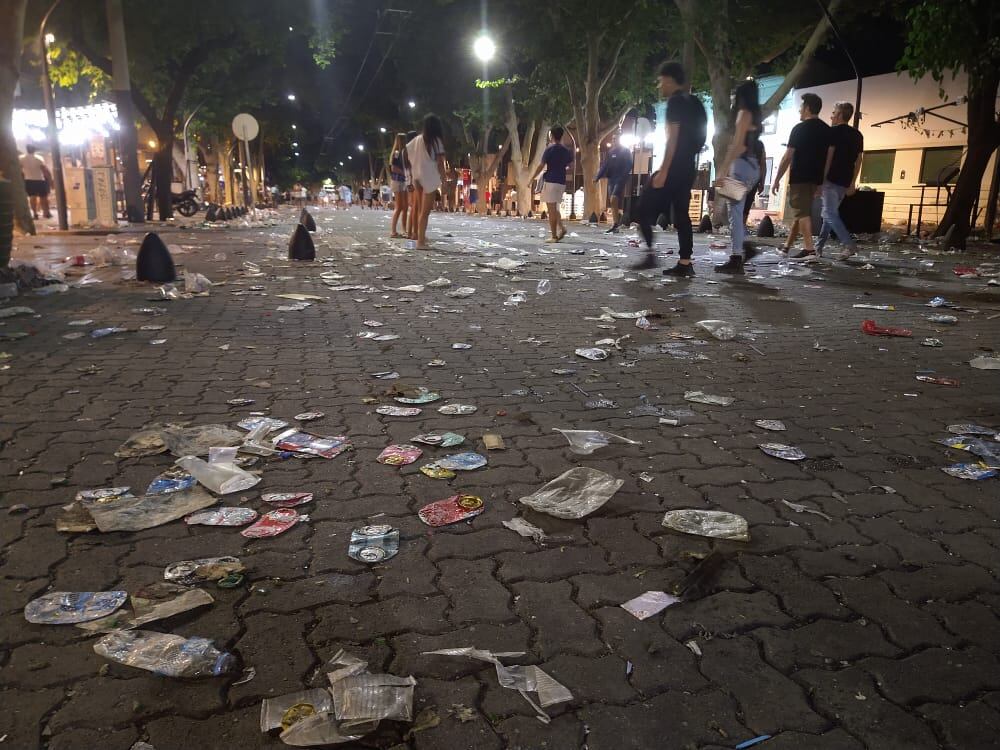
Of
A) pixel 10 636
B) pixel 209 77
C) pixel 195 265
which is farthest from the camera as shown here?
pixel 209 77

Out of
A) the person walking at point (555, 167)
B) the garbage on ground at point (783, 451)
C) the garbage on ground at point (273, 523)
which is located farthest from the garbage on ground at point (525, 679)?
the person walking at point (555, 167)

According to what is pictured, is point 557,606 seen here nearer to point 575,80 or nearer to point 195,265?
point 195,265

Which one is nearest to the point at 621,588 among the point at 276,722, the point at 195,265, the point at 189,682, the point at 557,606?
the point at 557,606

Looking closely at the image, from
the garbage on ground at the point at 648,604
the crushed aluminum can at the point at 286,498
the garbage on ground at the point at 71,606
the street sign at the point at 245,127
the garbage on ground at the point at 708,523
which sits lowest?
the garbage on ground at the point at 71,606

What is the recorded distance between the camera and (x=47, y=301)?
6652 mm

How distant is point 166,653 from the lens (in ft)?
5.63

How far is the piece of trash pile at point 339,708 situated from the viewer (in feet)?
4.83

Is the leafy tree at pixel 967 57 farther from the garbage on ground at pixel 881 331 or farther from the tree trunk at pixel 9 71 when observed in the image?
the tree trunk at pixel 9 71

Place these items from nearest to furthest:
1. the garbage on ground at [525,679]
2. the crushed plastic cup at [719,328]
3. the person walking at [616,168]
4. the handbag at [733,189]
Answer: the garbage on ground at [525,679], the crushed plastic cup at [719,328], the handbag at [733,189], the person walking at [616,168]

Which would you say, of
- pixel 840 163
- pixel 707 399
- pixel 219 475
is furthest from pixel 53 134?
pixel 707 399

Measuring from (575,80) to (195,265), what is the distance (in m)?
17.0

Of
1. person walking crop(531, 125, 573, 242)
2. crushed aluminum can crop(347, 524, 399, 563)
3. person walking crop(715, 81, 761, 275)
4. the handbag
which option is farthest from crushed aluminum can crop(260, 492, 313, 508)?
person walking crop(531, 125, 573, 242)

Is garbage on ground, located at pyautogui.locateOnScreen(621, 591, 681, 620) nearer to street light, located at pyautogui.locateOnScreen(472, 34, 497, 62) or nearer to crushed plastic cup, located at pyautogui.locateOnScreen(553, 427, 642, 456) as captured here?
crushed plastic cup, located at pyautogui.locateOnScreen(553, 427, 642, 456)

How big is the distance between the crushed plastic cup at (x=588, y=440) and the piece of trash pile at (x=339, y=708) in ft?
5.10
